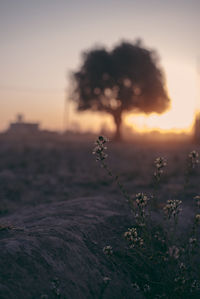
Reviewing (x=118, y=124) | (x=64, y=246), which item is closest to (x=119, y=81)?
(x=118, y=124)

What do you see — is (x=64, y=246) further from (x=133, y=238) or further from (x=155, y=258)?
(x=155, y=258)

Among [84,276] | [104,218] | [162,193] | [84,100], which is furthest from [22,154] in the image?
[84,100]

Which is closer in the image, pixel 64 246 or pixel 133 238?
pixel 133 238

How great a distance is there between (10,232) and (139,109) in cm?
3259

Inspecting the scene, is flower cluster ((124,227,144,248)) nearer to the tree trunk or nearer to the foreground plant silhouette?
the foreground plant silhouette

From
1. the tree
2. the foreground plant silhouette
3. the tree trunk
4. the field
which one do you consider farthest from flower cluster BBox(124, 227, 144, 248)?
the tree trunk

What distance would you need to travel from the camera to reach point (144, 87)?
1347 inches

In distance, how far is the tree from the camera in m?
33.7

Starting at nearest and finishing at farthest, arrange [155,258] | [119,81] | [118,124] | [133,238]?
[133,238] < [155,258] < [119,81] < [118,124]

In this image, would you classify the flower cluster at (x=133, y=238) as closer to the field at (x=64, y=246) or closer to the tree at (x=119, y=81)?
the field at (x=64, y=246)

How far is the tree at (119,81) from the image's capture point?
3366 centimetres

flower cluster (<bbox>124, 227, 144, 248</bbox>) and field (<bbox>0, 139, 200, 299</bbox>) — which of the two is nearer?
field (<bbox>0, 139, 200, 299</bbox>)

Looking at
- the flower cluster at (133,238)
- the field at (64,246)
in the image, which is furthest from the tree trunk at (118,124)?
the flower cluster at (133,238)

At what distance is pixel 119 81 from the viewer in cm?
3375
